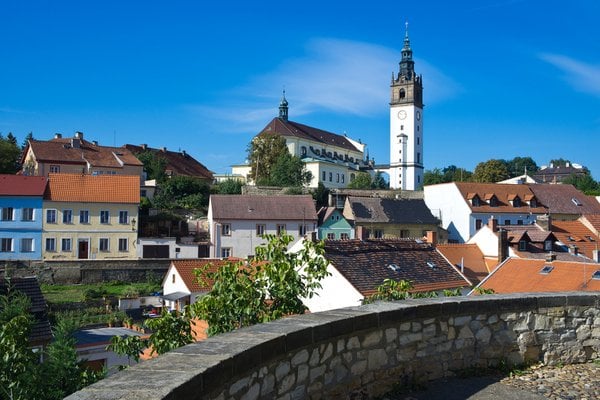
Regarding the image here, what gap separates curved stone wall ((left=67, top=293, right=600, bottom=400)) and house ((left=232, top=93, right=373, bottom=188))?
241 ft

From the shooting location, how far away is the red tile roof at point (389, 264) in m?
24.4

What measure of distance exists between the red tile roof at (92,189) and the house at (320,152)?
3561cm

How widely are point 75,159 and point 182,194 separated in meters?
10.9

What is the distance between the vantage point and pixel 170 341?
7344 millimetres

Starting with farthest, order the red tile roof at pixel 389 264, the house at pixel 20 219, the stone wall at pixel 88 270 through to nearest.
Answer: the house at pixel 20 219 → the stone wall at pixel 88 270 → the red tile roof at pixel 389 264

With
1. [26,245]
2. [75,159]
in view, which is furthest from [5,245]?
[75,159]

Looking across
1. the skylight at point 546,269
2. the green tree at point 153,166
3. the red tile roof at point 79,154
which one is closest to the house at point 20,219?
the red tile roof at point 79,154

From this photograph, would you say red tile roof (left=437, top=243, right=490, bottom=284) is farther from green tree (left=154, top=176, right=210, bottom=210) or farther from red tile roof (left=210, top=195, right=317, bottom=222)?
green tree (left=154, top=176, right=210, bottom=210)

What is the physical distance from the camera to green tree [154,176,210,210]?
5319 cm

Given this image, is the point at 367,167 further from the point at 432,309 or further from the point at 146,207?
the point at 432,309

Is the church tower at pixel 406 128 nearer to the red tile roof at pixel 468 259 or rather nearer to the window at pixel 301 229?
the window at pixel 301 229

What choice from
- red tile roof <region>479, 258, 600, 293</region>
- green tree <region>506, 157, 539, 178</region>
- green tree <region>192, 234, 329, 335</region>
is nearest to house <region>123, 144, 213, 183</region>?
red tile roof <region>479, 258, 600, 293</region>

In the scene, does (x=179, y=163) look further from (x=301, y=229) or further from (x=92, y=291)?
(x=92, y=291)

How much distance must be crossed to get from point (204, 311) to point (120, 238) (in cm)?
3904
